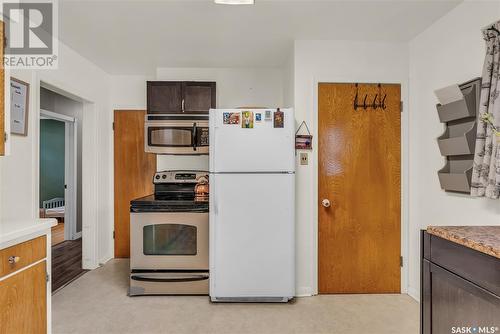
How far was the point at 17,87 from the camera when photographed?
2.30 meters

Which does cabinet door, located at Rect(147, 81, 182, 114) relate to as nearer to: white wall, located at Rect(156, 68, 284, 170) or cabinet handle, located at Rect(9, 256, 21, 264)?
white wall, located at Rect(156, 68, 284, 170)

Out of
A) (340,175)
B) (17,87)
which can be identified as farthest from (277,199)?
(17,87)

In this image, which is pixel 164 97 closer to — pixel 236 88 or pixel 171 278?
pixel 236 88

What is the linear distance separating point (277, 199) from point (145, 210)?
123 centimetres

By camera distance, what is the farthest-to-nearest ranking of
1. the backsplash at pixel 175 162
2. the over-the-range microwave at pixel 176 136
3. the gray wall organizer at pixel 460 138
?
the backsplash at pixel 175 162
the over-the-range microwave at pixel 176 136
the gray wall organizer at pixel 460 138

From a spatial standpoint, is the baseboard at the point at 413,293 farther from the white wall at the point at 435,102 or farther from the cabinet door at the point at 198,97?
the cabinet door at the point at 198,97

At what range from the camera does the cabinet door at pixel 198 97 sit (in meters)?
3.34

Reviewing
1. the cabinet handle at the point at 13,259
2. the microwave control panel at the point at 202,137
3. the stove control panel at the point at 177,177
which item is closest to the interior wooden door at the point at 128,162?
the stove control panel at the point at 177,177

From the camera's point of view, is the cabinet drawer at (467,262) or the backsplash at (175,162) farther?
the backsplash at (175,162)

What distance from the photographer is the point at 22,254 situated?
5.02ft

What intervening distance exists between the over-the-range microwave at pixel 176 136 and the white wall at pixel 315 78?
105cm

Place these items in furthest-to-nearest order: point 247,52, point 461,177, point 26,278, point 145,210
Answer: point 247,52 < point 145,210 < point 461,177 < point 26,278

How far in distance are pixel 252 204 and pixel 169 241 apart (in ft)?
2.88

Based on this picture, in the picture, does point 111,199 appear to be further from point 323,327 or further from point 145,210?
point 323,327
